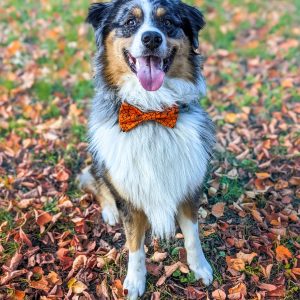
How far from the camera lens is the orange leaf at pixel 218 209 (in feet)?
12.9

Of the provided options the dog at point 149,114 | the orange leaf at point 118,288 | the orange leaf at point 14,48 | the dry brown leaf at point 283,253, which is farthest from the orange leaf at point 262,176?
the orange leaf at point 14,48

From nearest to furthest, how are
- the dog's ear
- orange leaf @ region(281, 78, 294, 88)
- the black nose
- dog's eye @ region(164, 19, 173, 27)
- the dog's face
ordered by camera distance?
the black nose → the dog's face → dog's eye @ region(164, 19, 173, 27) → the dog's ear → orange leaf @ region(281, 78, 294, 88)

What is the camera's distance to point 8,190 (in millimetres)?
4320

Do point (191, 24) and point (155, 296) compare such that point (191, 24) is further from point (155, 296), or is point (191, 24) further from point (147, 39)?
point (155, 296)

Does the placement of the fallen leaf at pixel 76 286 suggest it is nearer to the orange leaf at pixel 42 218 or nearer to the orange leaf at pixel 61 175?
the orange leaf at pixel 42 218

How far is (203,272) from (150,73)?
170 centimetres

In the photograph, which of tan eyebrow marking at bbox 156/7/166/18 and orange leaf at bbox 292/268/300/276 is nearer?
tan eyebrow marking at bbox 156/7/166/18

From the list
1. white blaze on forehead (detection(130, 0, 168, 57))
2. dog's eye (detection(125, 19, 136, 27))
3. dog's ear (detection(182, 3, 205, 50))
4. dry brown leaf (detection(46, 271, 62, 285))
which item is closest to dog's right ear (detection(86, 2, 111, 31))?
dog's eye (detection(125, 19, 136, 27))

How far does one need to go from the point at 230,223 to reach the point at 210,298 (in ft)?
2.64

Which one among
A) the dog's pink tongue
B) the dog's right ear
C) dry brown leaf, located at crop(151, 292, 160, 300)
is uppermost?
the dog's right ear

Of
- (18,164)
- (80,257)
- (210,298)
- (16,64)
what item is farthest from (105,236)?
(16,64)

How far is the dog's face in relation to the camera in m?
2.96

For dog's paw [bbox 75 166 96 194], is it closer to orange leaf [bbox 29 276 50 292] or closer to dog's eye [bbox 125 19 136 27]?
orange leaf [bbox 29 276 50 292]

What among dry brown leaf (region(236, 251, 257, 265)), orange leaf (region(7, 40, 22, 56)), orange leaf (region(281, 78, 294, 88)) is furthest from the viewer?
orange leaf (region(7, 40, 22, 56))
